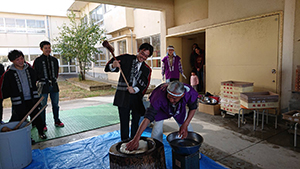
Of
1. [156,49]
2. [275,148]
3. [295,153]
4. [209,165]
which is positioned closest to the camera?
[209,165]

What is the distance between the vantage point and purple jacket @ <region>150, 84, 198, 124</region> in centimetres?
218

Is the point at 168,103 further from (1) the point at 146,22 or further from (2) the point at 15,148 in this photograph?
(1) the point at 146,22

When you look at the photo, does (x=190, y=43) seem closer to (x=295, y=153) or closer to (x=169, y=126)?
(x=169, y=126)


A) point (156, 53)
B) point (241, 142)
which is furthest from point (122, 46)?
point (241, 142)

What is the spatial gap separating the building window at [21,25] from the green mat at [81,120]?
1708 cm

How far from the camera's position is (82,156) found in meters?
3.15

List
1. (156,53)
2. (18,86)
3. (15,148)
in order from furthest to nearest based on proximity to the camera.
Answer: (156,53), (18,86), (15,148)

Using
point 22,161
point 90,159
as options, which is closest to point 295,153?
point 90,159

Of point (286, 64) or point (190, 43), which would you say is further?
point (190, 43)

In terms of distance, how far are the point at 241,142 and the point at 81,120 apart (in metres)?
3.85

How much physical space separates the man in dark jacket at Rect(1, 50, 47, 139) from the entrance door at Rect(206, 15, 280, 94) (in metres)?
4.94

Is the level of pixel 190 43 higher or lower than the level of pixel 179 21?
lower

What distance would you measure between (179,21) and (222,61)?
119 inches

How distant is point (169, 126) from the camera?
4465mm
